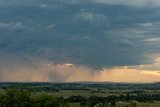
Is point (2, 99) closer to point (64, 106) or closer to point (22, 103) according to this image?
point (22, 103)

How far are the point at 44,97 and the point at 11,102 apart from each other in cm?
1713

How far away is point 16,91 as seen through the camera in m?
181

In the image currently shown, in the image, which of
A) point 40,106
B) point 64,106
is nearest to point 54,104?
point 40,106

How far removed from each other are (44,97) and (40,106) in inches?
335

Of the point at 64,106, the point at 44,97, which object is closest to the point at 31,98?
the point at 44,97

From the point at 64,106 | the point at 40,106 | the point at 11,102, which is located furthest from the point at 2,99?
the point at 64,106

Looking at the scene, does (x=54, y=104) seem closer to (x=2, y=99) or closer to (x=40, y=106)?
(x=40, y=106)

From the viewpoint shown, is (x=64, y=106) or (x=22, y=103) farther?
(x=64, y=106)

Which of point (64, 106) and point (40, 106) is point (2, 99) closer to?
point (40, 106)

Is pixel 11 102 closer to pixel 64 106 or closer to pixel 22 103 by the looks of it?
pixel 22 103

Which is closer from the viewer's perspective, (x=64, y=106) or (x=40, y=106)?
(x=40, y=106)

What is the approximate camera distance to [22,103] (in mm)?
172875

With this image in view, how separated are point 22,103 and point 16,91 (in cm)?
1039

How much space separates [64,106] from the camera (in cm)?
19550
